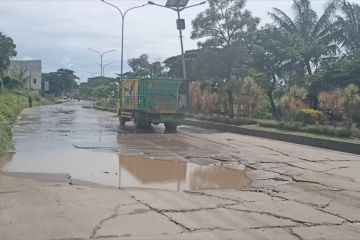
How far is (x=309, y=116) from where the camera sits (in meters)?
22.2

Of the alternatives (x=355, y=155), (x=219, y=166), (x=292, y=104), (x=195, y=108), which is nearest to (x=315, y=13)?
(x=195, y=108)

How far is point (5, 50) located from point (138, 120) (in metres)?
40.8

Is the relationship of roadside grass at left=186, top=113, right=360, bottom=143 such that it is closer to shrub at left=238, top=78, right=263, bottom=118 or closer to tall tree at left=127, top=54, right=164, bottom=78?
shrub at left=238, top=78, right=263, bottom=118

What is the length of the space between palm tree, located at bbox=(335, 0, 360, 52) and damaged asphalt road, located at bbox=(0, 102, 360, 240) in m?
27.9

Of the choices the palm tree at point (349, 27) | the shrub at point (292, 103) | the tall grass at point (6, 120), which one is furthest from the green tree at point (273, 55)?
the tall grass at point (6, 120)

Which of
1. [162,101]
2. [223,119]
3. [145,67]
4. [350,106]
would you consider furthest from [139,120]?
[145,67]

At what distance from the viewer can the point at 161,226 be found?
615 cm

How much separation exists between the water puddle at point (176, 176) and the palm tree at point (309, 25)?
30189 mm

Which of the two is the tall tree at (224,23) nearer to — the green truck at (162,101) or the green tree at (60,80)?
the green truck at (162,101)

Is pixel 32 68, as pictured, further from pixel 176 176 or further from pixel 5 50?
pixel 176 176

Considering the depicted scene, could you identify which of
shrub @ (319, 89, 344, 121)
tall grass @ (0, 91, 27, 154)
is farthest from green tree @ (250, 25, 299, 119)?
tall grass @ (0, 91, 27, 154)

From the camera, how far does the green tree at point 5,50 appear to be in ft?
188

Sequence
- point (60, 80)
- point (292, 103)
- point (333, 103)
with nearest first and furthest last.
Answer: point (333, 103)
point (292, 103)
point (60, 80)

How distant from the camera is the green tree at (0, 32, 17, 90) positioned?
57316 mm
